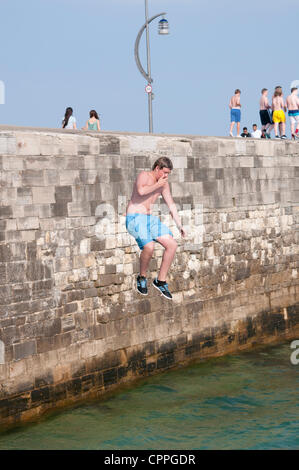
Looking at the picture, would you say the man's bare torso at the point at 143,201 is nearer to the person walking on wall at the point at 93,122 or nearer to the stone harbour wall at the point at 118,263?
the stone harbour wall at the point at 118,263

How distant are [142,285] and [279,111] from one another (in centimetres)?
699

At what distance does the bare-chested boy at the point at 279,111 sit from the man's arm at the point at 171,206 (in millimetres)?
5303

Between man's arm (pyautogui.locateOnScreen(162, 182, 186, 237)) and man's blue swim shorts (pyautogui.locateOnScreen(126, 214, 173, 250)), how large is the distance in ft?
1.20

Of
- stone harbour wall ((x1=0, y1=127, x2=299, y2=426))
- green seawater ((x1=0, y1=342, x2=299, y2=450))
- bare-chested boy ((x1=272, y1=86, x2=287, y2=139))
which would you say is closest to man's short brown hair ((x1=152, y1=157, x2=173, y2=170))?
stone harbour wall ((x1=0, y1=127, x2=299, y2=426))

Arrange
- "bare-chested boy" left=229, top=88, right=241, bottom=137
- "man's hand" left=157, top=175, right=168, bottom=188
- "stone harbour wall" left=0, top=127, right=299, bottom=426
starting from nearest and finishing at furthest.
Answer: "stone harbour wall" left=0, top=127, right=299, bottom=426, "man's hand" left=157, top=175, right=168, bottom=188, "bare-chested boy" left=229, top=88, right=241, bottom=137

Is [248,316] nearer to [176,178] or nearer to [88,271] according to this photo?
[176,178]

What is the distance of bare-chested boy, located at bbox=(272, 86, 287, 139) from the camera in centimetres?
1964

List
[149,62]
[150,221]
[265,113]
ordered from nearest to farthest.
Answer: [150,221]
[265,113]
[149,62]

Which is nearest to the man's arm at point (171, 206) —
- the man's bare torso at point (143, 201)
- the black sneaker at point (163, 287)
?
the man's bare torso at point (143, 201)

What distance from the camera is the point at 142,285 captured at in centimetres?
1430

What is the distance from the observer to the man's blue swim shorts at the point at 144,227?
550 inches

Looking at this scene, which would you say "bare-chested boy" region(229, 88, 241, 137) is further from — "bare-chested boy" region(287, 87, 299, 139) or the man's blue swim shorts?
the man's blue swim shorts

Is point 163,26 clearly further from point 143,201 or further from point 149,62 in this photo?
point 143,201

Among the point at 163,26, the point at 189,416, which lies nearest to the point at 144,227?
the point at 189,416
